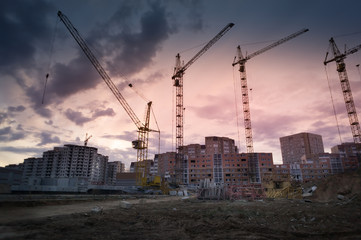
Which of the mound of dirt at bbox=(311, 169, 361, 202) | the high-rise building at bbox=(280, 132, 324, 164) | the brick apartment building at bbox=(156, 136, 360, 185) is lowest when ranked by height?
the mound of dirt at bbox=(311, 169, 361, 202)

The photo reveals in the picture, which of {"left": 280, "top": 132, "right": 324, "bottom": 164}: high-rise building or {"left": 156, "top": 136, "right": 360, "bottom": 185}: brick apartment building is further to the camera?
{"left": 280, "top": 132, "right": 324, "bottom": 164}: high-rise building

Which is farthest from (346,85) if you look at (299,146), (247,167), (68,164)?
(68,164)

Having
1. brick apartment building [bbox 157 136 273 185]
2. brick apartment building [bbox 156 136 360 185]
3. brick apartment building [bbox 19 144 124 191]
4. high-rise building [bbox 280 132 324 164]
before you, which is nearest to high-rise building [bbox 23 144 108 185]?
brick apartment building [bbox 19 144 124 191]

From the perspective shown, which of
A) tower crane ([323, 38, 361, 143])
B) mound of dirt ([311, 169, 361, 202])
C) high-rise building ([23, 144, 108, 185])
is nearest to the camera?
mound of dirt ([311, 169, 361, 202])

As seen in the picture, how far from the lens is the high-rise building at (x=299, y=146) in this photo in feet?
521

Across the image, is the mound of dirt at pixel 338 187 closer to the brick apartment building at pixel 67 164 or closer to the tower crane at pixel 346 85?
the tower crane at pixel 346 85

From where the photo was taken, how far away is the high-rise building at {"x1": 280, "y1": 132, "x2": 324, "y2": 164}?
15875 cm

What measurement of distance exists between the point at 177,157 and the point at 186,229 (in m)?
74.2

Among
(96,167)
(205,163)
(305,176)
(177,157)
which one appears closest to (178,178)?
(177,157)

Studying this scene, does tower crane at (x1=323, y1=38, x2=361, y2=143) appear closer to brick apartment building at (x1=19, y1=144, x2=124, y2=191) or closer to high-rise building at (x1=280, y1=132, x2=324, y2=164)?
high-rise building at (x1=280, y1=132, x2=324, y2=164)

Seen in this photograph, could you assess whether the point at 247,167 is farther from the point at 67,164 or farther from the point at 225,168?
the point at 67,164

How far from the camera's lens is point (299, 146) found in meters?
163

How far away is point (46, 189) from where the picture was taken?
148 feet

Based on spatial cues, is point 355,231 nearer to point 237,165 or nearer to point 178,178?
point 178,178
